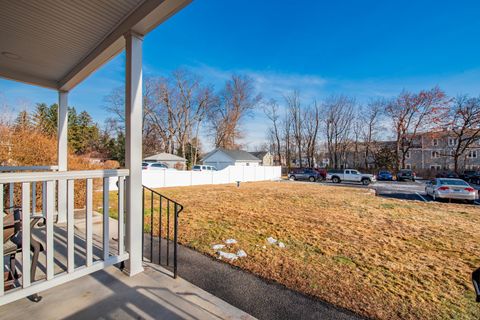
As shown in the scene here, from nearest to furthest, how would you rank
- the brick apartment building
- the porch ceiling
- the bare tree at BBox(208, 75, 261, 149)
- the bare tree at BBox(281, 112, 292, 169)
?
1. the porch ceiling
2. the brick apartment building
3. the bare tree at BBox(208, 75, 261, 149)
4. the bare tree at BBox(281, 112, 292, 169)

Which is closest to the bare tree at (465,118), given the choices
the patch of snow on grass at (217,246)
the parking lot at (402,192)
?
the parking lot at (402,192)

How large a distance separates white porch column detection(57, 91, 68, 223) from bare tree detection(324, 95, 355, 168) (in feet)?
111

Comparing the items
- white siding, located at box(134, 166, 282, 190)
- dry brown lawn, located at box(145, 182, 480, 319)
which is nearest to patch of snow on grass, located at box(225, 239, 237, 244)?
dry brown lawn, located at box(145, 182, 480, 319)

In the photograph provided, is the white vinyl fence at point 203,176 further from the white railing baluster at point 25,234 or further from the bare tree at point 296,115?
the bare tree at point 296,115

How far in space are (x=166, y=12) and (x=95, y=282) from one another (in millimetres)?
2811

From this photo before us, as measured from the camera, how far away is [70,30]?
2.64 meters

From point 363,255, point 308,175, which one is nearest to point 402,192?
point 308,175

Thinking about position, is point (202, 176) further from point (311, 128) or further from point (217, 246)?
point (311, 128)

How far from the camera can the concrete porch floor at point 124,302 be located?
1.78 metres

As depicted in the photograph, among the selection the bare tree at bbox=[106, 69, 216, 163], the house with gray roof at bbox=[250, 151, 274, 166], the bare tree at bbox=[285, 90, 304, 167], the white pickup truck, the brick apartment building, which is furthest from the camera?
the house with gray roof at bbox=[250, 151, 274, 166]

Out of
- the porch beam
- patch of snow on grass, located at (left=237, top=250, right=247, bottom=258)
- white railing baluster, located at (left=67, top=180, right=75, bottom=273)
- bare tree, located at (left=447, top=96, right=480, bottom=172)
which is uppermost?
bare tree, located at (left=447, top=96, right=480, bottom=172)

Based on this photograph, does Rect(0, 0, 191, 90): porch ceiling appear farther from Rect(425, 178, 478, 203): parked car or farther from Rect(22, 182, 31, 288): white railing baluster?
Rect(425, 178, 478, 203): parked car

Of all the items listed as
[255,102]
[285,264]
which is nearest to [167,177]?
[285,264]

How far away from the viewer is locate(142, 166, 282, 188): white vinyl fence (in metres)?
12.9
